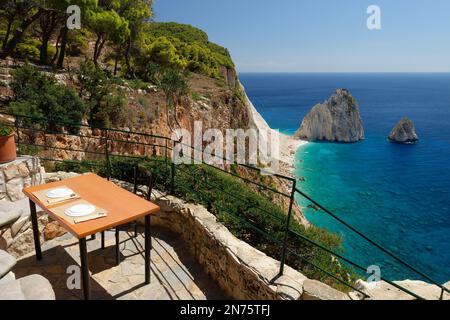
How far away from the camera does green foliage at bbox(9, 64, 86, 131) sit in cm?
1180

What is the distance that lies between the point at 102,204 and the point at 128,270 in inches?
52.1

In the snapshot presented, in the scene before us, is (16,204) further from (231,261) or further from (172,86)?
(172,86)

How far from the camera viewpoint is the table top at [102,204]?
3.19 metres

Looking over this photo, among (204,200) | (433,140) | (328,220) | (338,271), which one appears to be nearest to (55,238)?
(204,200)

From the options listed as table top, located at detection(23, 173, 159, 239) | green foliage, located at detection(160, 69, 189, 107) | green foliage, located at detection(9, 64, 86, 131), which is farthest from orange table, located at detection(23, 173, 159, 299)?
green foliage, located at detection(160, 69, 189, 107)

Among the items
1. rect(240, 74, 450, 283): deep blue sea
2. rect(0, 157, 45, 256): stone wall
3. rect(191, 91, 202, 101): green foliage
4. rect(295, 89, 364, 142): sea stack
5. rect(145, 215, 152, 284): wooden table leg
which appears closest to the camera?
rect(145, 215, 152, 284): wooden table leg

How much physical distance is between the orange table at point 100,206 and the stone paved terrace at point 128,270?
222mm

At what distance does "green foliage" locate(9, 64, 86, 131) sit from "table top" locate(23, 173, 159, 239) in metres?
8.25

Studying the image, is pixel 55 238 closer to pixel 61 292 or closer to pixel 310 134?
pixel 61 292

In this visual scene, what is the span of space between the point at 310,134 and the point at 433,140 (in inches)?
1207

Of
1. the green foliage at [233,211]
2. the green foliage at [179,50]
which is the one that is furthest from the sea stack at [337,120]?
the green foliage at [233,211]

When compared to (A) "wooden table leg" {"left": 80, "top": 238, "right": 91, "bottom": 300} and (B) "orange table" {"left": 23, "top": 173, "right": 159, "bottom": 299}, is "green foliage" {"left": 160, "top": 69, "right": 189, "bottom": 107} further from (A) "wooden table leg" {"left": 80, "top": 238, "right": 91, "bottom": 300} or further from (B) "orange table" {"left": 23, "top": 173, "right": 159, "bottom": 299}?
(A) "wooden table leg" {"left": 80, "top": 238, "right": 91, "bottom": 300}

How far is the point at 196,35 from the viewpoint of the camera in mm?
49906

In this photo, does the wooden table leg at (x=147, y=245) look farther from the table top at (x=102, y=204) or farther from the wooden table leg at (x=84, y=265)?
the wooden table leg at (x=84, y=265)
